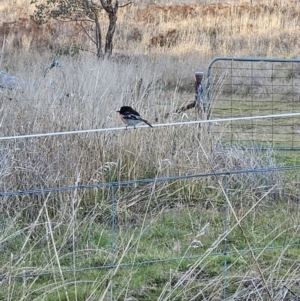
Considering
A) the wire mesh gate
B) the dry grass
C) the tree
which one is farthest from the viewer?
the tree

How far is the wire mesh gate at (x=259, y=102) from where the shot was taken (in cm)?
789

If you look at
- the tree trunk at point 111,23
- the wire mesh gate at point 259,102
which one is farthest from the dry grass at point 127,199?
the tree trunk at point 111,23

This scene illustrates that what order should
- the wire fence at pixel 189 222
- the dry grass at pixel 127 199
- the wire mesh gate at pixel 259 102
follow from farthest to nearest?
the wire mesh gate at pixel 259 102 → the wire fence at pixel 189 222 → the dry grass at pixel 127 199

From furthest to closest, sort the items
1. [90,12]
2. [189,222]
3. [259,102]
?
[90,12]
[259,102]
[189,222]

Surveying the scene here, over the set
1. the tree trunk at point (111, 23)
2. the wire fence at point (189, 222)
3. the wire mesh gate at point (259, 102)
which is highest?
the tree trunk at point (111, 23)

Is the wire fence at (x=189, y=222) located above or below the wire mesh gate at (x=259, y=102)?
below

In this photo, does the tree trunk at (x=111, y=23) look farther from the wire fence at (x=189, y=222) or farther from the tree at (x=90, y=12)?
the wire fence at (x=189, y=222)

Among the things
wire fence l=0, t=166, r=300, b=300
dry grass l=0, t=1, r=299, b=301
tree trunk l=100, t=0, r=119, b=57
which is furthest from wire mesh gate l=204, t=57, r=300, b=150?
tree trunk l=100, t=0, r=119, b=57

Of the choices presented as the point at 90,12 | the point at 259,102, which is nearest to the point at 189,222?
the point at 259,102

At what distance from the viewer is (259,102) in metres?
11.1

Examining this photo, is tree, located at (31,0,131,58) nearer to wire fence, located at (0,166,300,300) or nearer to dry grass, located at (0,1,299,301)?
dry grass, located at (0,1,299,301)

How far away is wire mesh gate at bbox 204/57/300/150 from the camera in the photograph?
25.9ft

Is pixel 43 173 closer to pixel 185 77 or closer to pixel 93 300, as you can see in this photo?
pixel 93 300

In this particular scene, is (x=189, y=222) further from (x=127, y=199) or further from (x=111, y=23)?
(x=111, y=23)
